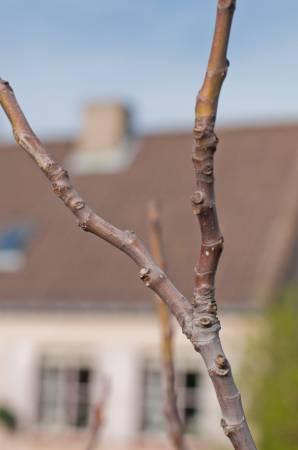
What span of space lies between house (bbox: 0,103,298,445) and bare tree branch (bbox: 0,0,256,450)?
21.8 m

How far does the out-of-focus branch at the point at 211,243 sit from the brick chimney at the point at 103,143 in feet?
98.2

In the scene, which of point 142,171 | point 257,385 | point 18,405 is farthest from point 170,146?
point 257,385

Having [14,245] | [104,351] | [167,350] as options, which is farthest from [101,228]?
[14,245]

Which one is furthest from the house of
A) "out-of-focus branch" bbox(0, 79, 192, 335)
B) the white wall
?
"out-of-focus branch" bbox(0, 79, 192, 335)

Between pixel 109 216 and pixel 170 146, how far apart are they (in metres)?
2.98

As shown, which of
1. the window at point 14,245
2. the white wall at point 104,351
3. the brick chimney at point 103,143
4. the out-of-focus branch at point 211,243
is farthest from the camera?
the brick chimney at point 103,143

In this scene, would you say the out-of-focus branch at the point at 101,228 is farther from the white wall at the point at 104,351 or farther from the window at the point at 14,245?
the window at the point at 14,245

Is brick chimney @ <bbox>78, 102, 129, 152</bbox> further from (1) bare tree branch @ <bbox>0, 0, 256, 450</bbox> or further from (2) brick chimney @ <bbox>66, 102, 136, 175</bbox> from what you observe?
(1) bare tree branch @ <bbox>0, 0, 256, 450</bbox>

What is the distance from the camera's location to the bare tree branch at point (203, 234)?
134 centimetres

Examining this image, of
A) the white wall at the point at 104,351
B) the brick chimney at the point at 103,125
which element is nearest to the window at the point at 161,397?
the white wall at the point at 104,351

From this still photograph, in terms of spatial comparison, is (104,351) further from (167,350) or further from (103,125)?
(167,350)

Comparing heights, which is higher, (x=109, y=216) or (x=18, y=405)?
(x=109, y=216)

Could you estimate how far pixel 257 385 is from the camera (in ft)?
68.3

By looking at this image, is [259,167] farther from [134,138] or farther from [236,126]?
[134,138]
